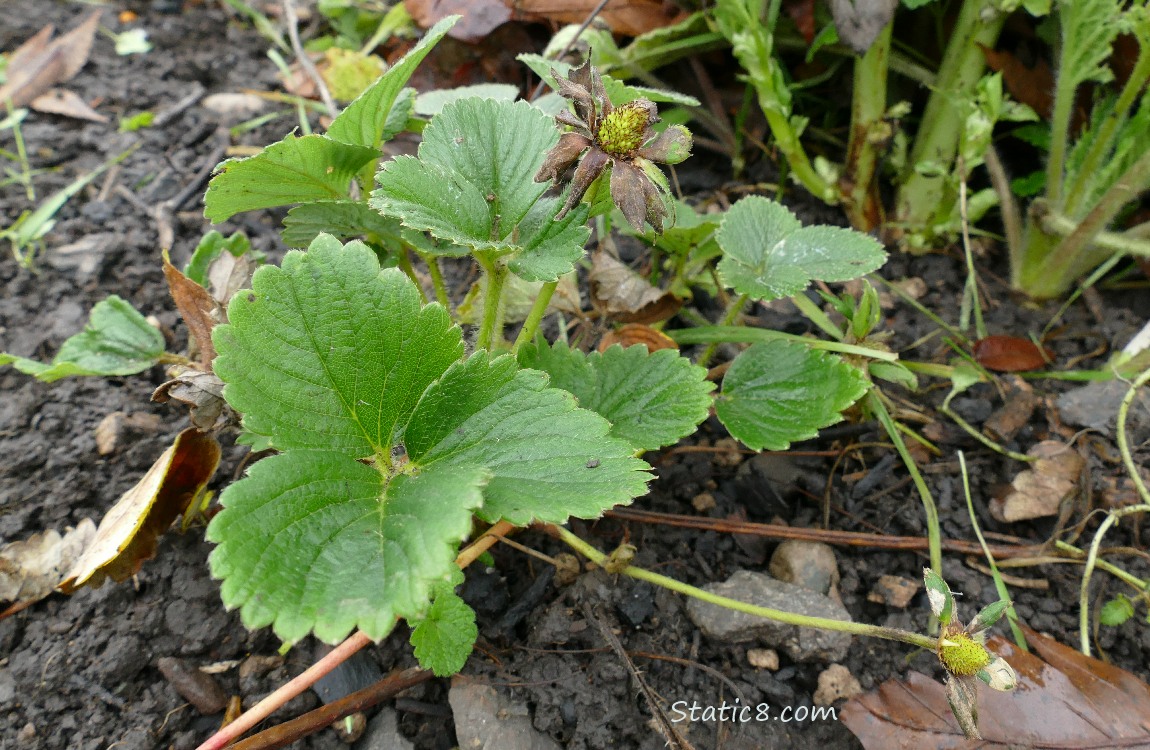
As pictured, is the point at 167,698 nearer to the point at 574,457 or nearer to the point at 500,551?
the point at 500,551

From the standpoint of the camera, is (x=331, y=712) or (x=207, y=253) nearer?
(x=331, y=712)

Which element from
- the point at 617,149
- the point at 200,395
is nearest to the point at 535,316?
the point at 617,149

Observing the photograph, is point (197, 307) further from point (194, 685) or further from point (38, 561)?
point (194, 685)

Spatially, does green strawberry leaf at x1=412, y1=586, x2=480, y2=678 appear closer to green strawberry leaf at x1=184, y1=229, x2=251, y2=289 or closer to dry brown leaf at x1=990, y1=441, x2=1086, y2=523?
green strawberry leaf at x1=184, y1=229, x2=251, y2=289

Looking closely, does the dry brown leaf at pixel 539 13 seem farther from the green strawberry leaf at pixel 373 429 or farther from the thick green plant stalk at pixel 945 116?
the green strawberry leaf at pixel 373 429

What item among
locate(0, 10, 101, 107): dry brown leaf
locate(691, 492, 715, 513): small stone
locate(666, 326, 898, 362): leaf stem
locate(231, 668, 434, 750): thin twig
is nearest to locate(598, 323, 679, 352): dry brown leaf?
locate(666, 326, 898, 362): leaf stem

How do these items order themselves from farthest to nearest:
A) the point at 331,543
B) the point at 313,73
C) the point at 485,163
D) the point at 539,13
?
the point at 313,73, the point at 539,13, the point at 485,163, the point at 331,543
